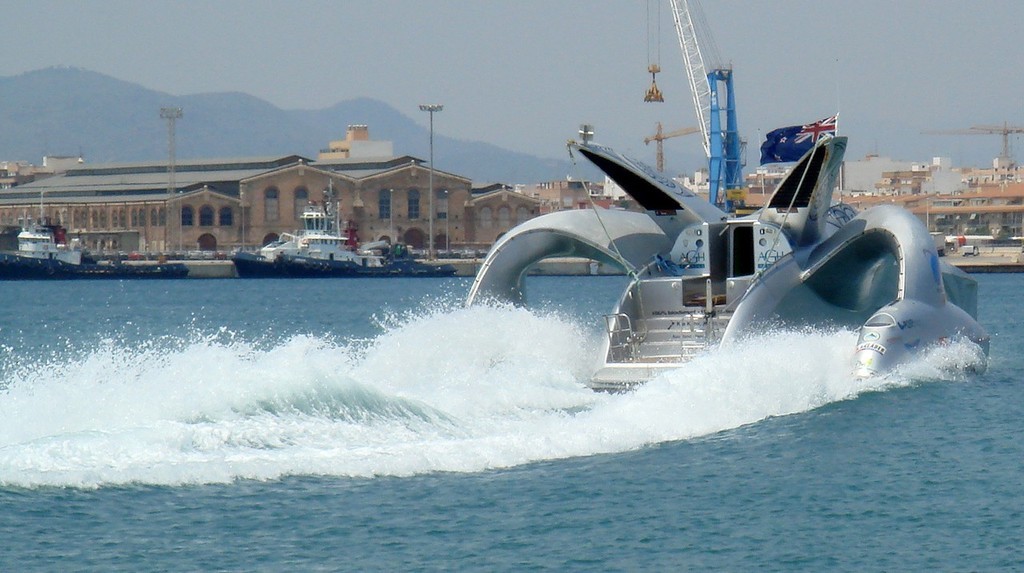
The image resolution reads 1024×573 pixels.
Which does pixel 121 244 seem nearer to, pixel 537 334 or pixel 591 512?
pixel 537 334

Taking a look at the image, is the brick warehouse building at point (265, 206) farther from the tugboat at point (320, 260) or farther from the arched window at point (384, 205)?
the tugboat at point (320, 260)

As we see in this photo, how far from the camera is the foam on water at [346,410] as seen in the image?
661 inches

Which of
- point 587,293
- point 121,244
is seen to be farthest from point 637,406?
point 121,244

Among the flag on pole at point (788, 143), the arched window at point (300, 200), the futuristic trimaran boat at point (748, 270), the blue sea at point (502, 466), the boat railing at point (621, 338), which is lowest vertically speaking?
the blue sea at point (502, 466)

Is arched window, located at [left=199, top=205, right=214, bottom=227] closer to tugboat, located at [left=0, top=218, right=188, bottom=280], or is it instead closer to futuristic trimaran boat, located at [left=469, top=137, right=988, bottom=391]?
tugboat, located at [left=0, top=218, right=188, bottom=280]

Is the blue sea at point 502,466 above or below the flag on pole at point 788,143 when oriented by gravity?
below

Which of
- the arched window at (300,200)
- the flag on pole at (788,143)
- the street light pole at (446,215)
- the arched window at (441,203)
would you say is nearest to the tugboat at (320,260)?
the arched window at (300,200)

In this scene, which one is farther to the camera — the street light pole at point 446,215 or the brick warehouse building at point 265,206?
the street light pole at point 446,215

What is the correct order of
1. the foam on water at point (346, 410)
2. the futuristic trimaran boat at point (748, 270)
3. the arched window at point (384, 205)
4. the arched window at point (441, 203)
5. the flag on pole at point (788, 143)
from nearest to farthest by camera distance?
the foam on water at point (346, 410), the futuristic trimaran boat at point (748, 270), the flag on pole at point (788, 143), the arched window at point (384, 205), the arched window at point (441, 203)

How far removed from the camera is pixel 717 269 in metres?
28.4

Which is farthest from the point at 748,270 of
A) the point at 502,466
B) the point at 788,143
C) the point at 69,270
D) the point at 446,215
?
the point at 446,215

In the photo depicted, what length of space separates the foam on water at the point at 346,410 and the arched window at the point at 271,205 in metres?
96.7

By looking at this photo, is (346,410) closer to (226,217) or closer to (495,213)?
(226,217)

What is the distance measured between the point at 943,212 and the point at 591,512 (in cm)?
13392
